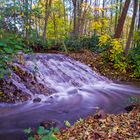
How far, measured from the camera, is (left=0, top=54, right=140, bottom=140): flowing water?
21.1 ft

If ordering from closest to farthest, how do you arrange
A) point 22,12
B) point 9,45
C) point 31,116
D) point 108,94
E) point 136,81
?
point 9,45, point 22,12, point 31,116, point 108,94, point 136,81

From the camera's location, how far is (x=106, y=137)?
465cm

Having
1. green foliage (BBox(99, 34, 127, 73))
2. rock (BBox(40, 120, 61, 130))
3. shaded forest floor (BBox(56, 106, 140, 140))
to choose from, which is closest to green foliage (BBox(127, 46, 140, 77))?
green foliage (BBox(99, 34, 127, 73))

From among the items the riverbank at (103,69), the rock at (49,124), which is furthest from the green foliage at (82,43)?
the rock at (49,124)

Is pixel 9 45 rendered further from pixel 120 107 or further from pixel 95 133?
pixel 120 107

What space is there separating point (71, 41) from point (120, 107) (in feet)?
36.2

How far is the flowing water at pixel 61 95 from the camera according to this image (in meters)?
6.43

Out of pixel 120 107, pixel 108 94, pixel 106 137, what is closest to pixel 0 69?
pixel 106 137

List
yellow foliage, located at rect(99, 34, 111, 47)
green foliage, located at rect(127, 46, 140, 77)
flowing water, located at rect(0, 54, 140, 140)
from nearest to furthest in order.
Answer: flowing water, located at rect(0, 54, 140, 140) → green foliage, located at rect(127, 46, 140, 77) → yellow foliage, located at rect(99, 34, 111, 47)

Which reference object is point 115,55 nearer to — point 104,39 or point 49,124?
point 104,39

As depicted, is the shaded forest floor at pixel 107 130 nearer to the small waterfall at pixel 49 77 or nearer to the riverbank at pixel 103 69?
the small waterfall at pixel 49 77

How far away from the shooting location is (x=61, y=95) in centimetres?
891

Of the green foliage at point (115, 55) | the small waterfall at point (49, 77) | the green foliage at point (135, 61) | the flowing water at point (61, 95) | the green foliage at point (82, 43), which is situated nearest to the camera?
the flowing water at point (61, 95)

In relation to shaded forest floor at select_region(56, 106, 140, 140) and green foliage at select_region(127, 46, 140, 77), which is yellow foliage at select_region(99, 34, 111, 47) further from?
shaded forest floor at select_region(56, 106, 140, 140)
